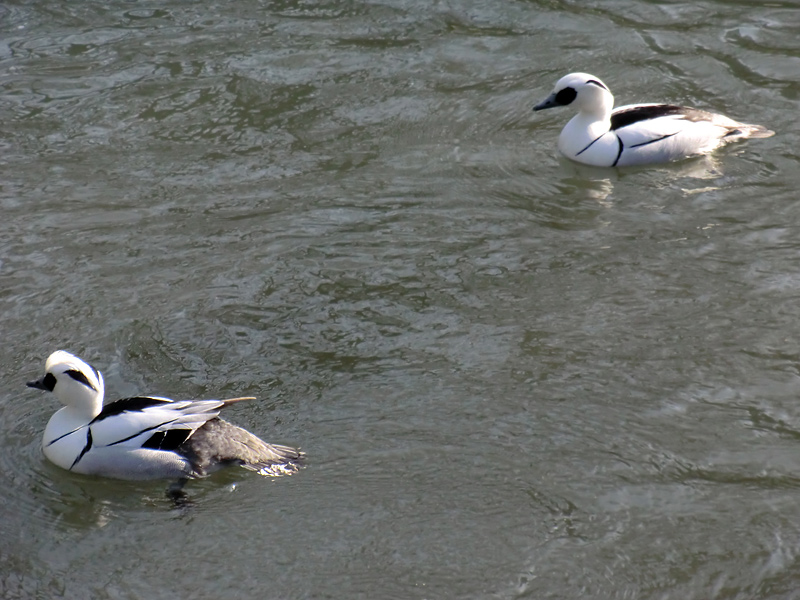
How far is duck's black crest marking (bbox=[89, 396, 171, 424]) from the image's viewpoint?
580 cm

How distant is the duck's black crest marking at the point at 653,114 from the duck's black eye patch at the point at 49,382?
5418 mm

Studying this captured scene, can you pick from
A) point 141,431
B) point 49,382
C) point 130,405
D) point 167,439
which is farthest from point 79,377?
point 167,439

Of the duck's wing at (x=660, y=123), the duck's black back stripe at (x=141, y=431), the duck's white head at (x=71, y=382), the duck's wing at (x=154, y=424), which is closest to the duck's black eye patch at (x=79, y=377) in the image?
the duck's white head at (x=71, y=382)

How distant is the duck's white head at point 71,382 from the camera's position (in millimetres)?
5770

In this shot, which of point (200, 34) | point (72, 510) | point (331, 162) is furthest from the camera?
point (200, 34)

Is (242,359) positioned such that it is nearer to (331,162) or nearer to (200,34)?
(331,162)

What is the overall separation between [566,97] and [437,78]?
1.87 m

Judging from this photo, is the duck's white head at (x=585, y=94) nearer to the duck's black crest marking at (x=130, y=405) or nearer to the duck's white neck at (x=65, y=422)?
the duck's black crest marking at (x=130, y=405)

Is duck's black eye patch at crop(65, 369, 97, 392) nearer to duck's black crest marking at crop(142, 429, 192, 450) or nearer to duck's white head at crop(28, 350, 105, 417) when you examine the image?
duck's white head at crop(28, 350, 105, 417)

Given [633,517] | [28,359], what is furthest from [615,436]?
[28,359]

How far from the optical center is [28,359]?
22.1 ft

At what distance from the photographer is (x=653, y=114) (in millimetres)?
9148

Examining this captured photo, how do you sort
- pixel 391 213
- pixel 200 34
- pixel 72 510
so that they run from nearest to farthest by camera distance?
pixel 72 510, pixel 391 213, pixel 200 34

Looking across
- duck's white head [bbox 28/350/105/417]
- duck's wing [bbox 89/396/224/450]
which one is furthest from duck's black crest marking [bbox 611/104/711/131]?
duck's white head [bbox 28/350/105/417]
